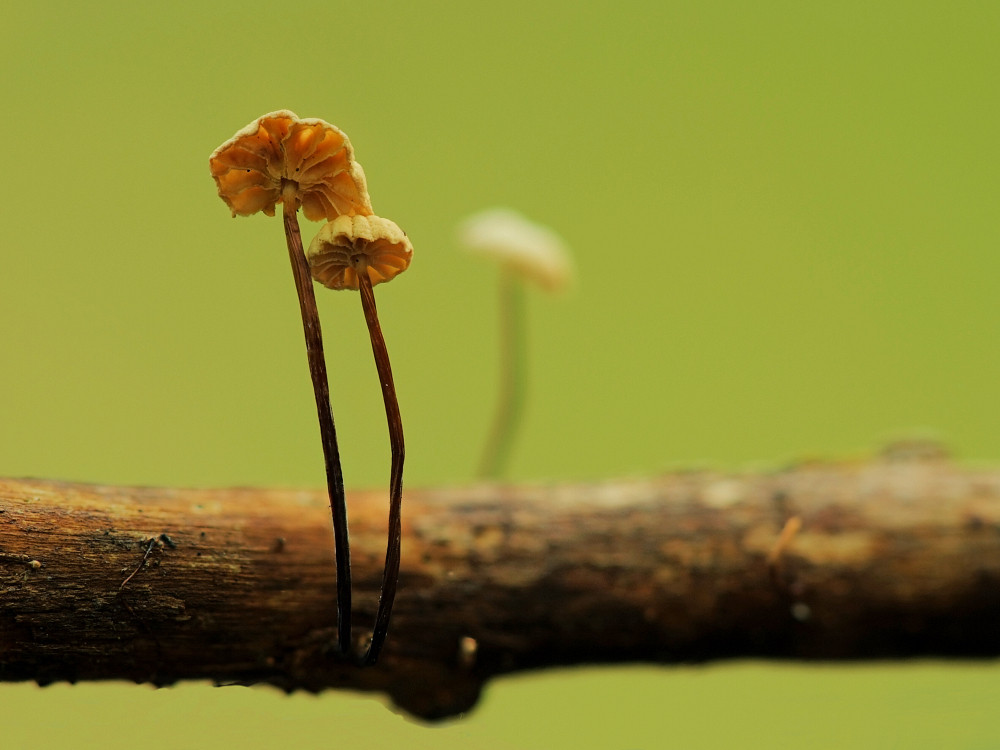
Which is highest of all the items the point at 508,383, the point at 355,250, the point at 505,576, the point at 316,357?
the point at 508,383

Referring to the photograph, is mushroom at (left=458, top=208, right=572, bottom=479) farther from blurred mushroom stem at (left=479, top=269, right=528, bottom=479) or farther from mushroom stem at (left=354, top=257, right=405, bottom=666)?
mushroom stem at (left=354, top=257, right=405, bottom=666)

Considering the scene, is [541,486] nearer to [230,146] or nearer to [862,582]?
[862,582]

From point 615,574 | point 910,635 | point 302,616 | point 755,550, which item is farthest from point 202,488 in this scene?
point 910,635

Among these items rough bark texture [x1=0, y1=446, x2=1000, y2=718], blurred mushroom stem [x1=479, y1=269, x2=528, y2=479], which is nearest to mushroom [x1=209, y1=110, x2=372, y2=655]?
rough bark texture [x1=0, y1=446, x2=1000, y2=718]

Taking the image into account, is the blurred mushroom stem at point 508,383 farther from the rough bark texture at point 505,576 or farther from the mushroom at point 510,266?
the rough bark texture at point 505,576

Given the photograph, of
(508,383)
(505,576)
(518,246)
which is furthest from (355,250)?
(508,383)

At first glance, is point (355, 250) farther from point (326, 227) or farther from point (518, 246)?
point (518, 246)

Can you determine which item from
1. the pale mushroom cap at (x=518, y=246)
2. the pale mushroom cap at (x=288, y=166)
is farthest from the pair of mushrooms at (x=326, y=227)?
the pale mushroom cap at (x=518, y=246)
